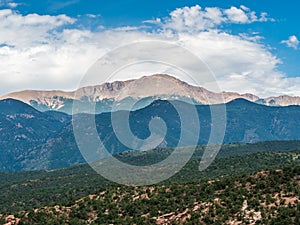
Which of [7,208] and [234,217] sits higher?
[234,217]

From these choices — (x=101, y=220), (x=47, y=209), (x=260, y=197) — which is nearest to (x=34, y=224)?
(x=47, y=209)

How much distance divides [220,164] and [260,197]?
123 meters

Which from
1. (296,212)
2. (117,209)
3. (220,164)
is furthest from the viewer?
(220,164)

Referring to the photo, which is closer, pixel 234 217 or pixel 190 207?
pixel 234 217

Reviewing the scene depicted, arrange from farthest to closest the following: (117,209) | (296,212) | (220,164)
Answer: (220,164), (117,209), (296,212)

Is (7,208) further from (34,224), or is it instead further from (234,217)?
(234,217)

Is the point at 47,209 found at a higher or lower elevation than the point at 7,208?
higher

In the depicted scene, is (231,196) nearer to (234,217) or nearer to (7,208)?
(234,217)

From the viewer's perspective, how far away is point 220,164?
621 ft

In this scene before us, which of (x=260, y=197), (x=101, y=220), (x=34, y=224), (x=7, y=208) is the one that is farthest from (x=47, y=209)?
(x=7, y=208)

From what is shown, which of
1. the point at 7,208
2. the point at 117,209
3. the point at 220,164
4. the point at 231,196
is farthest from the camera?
the point at 220,164

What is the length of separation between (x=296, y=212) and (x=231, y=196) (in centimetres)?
1419

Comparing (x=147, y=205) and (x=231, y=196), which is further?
(x=147, y=205)

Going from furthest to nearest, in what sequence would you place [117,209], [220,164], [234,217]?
1. [220,164]
2. [117,209]
3. [234,217]
